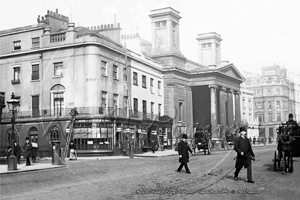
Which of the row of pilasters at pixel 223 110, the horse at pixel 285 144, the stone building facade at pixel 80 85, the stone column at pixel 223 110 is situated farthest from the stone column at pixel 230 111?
the horse at pixel 285 144

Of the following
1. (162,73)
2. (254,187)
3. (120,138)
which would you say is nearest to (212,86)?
(162,73)

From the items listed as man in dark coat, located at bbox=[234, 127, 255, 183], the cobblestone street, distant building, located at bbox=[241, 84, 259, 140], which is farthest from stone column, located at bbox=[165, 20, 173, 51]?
man in dark coat, located at bbox=[234, 127, 255, 183]

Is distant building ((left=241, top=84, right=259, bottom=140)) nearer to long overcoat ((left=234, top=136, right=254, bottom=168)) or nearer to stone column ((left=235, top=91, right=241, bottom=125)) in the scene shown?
stone column ((left=235, top=91, right=241, bottom=125))

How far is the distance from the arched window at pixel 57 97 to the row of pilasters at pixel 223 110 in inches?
1155

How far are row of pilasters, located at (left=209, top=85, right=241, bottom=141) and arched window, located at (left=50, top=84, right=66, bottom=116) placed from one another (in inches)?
1155

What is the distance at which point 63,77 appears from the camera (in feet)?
134

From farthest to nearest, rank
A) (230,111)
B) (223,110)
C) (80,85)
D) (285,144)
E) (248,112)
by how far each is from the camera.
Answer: (248,112) < (230,111) < (223,110) < (80,85) < (285,144)

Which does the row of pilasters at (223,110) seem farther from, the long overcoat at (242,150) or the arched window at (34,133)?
the long overcoat at (242,150)

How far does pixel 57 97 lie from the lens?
134 ft

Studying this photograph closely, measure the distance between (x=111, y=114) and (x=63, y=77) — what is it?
589cm

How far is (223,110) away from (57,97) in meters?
34.7

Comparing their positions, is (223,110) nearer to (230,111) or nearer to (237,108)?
(230,111)

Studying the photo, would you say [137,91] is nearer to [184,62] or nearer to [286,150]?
[184,62]

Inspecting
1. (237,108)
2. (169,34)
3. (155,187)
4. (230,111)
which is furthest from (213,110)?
(155,187)
